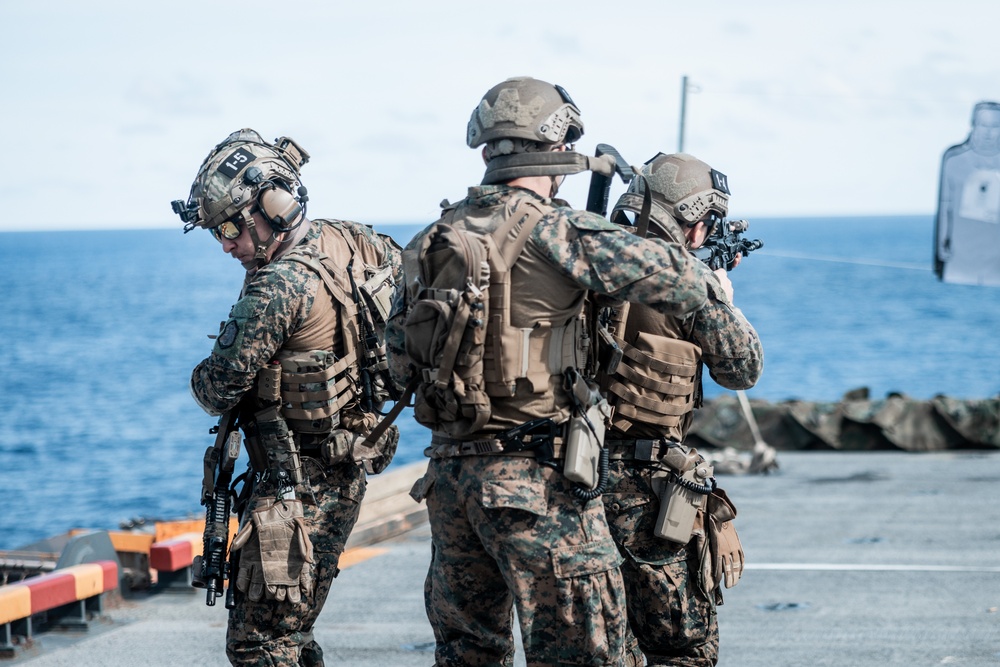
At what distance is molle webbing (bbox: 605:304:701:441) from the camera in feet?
15.8

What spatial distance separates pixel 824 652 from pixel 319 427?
320cm

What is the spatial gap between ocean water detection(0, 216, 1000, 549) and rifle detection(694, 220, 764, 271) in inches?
319

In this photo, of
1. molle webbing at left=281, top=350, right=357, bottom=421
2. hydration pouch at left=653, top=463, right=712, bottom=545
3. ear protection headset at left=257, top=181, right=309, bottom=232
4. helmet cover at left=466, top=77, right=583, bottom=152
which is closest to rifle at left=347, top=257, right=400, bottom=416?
molle webbing at left=281, top=350, right=357, bottom=421

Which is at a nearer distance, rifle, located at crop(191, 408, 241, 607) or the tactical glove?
the tactical glove

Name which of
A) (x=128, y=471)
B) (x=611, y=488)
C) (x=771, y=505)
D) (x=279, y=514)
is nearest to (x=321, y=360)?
(x=279, y=514)

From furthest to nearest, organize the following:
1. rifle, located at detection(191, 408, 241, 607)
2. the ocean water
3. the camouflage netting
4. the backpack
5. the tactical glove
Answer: the ocean water
the camouflage netting
rifle, located at detection(191, 408, 241, 607)
the tactical glove
the backpack

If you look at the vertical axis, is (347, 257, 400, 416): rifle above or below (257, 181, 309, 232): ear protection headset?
below

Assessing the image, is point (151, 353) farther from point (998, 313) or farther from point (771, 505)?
point (771, 505)

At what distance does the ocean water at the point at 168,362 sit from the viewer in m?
36.8

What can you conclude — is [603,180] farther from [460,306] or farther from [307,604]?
[307,604]

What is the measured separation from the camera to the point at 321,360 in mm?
5113

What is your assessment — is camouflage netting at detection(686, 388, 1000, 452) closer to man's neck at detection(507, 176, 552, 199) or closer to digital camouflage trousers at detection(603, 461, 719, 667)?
digital camouflage trousers at detection(603, 461, 719, 667)

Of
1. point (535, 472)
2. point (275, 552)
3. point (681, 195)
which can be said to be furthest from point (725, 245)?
point (275, 552)

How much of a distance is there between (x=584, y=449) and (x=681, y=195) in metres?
1.35
